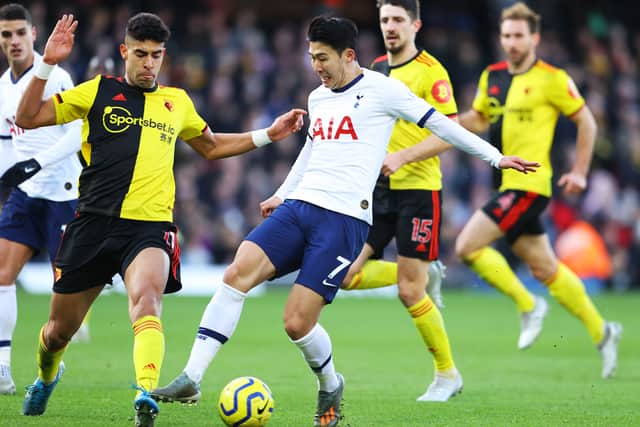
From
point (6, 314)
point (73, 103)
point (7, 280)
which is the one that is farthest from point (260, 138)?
point (6, 314)

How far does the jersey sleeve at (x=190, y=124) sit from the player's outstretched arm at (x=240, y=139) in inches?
3.5

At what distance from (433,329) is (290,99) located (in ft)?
45.4

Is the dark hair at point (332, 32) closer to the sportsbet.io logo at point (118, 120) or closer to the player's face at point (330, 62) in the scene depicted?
the player's face at point (330, 62)

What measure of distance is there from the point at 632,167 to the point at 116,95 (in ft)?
57.2

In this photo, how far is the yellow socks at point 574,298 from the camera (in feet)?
35.0

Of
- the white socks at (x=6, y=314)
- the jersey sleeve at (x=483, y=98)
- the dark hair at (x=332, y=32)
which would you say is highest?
the dark hair at (x=332, y=32)

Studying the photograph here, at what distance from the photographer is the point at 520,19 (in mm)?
10719

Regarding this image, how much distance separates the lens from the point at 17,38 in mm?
8977

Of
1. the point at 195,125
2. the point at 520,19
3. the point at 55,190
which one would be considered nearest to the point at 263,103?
the point at 520,19

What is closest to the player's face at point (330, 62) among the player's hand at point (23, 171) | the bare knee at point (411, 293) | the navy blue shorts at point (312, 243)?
the navy blue shorts at point (312, 243)

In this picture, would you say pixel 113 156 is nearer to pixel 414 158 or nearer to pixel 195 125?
pixel 195 125

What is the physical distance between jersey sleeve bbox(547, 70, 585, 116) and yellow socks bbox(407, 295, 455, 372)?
9.28 feet

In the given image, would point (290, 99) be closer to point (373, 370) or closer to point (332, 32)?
point (373, 370)

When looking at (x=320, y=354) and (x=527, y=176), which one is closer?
(x=320, y=354)
